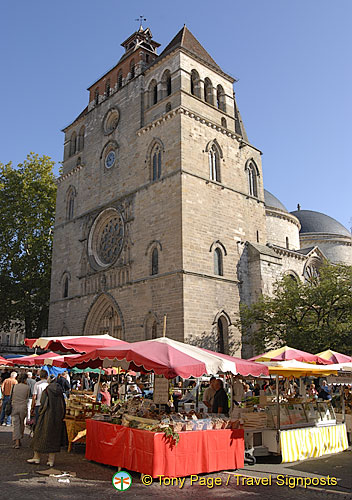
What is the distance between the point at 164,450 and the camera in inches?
265

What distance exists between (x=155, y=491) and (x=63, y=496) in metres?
1.31

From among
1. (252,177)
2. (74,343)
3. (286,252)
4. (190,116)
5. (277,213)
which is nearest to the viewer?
(74,343)

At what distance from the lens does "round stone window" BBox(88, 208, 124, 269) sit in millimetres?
23823

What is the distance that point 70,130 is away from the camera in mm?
31031

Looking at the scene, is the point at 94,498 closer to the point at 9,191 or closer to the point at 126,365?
the point at 126,365

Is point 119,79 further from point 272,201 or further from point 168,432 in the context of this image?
point 168,432

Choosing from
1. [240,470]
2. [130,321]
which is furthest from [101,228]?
[240,470]

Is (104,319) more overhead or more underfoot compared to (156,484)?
more overhead

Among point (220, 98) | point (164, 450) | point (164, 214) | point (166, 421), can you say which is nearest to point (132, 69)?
point (220, 98)

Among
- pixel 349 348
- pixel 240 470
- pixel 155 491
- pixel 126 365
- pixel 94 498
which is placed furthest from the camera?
pixel 349 348

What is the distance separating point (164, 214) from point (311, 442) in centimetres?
1318

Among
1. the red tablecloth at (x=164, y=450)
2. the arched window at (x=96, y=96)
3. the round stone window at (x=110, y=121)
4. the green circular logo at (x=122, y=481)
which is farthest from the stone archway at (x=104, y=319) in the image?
the green circular logo at (x=122, y=481)

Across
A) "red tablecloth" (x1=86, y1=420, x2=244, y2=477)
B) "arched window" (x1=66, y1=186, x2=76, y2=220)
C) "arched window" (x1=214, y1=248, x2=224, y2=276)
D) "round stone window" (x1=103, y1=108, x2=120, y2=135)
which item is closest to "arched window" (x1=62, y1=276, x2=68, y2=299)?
"arched window" (x1=66, y1=186, x2=76, y2=220)

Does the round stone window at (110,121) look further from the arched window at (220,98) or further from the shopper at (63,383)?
the shopper at (63,383)
